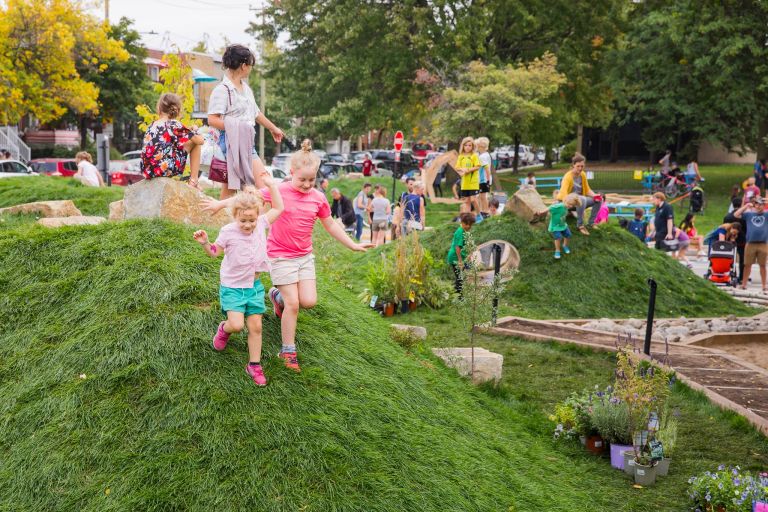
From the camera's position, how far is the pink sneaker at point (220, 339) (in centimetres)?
546

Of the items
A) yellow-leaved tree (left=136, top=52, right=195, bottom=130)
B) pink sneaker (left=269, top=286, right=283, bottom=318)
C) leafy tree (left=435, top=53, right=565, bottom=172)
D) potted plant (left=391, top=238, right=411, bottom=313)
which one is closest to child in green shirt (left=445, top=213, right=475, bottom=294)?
potted plant (left=391, top=238, right=411, bottom=313)

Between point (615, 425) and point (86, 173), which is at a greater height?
point (86, 173)

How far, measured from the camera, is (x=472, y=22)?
3319 centimetres

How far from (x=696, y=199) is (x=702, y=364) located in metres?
18.9

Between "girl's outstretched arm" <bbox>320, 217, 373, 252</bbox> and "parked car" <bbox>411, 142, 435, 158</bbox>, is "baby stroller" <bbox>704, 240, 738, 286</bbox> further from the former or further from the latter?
"parked car" <bbox>411, 142, 435, 158</bbox>

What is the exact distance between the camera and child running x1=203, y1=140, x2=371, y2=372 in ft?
18.6

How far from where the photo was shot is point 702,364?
9.99 m

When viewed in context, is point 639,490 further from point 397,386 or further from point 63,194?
point 63,194

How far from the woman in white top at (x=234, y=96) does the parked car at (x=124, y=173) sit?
2432 centimetres

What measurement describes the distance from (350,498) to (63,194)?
442 inches

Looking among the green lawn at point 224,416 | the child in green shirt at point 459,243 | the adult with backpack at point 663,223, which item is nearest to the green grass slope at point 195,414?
the green lawn at point 224,416

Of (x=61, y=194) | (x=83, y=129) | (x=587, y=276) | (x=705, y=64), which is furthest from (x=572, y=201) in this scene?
(x=83, y=129)

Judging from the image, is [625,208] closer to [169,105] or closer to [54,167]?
[169,105]

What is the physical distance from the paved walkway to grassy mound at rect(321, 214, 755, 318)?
1.31m
